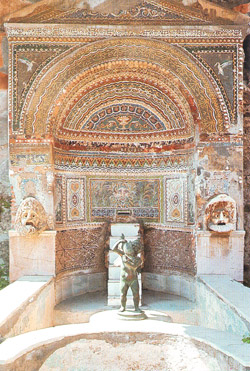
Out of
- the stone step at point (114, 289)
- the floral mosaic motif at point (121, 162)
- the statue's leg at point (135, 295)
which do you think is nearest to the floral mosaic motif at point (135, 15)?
the floral mosaic motif at point (121, 162)

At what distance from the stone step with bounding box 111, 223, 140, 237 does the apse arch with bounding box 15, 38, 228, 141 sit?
5.77 feet

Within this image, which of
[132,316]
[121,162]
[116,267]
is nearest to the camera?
[132,316]

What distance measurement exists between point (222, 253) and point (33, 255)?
9.28 feet

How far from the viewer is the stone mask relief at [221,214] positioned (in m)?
6.27

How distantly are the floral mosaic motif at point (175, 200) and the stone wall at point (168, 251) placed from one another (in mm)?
239

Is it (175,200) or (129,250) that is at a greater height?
(175,200)

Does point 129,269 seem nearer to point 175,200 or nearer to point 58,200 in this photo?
point 58,200

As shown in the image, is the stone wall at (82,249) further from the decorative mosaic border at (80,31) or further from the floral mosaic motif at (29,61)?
the decorative mosaic border at (80,31)

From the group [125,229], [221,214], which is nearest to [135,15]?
[221,214]

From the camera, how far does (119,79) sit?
6918 mm

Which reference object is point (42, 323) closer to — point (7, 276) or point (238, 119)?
point (7, 276)

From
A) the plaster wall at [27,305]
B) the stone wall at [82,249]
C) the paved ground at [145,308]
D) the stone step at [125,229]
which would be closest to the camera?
the plaster wall at [27,305]

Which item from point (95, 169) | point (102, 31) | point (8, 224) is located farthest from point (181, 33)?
point (8, 224)

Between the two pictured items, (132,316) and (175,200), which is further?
(175,200)
